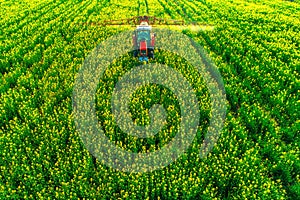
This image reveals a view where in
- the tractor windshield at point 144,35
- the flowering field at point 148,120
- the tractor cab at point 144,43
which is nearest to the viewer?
the flowering field at point 148,120

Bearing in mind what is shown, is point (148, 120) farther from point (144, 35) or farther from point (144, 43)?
point (144, 35)

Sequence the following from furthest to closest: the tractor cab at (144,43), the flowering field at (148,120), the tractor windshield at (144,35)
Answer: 1. the tractor windshield at (144,35)
2. the tractor cab at (144,43)
3. the flowering field at (148,120)

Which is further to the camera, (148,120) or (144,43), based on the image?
A: (144,43)

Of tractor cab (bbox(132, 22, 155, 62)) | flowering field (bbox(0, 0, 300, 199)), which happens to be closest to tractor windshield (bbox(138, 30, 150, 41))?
tractor cab (bbox(132, 22, 155, 62))

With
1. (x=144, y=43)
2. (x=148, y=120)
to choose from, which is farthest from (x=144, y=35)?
(x=148, y=120)

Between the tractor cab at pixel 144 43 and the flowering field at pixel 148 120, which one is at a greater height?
the tractor cab at pixel 144 43

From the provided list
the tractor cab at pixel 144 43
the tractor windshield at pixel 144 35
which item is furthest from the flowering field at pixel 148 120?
the tractor windshield at pixel 144 35

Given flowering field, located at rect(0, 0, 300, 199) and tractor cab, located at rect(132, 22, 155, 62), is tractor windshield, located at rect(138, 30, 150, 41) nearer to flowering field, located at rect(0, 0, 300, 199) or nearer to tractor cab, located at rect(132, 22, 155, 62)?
tractor cab, located at rect(132, 22, 155, 62)

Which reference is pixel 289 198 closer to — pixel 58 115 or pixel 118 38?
pixel 58 115

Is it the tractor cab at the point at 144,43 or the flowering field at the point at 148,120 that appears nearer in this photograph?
the flowering field at the point at 148,120

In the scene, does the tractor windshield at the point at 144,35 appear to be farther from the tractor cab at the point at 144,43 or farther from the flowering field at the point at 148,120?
the flowering field at the point at 148,120
